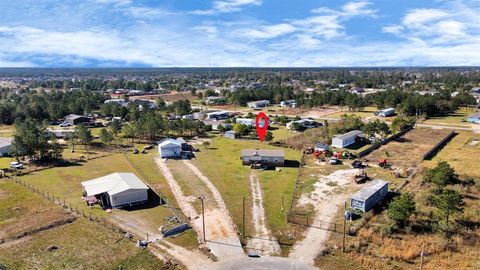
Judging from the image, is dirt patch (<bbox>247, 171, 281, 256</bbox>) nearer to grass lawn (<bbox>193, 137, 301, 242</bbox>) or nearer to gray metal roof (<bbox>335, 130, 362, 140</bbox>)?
grass lawn (<bbox>193, 137, 301, 242</bbox>)

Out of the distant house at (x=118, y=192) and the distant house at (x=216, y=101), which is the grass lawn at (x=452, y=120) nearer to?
the distant house at (x=216, y=101)

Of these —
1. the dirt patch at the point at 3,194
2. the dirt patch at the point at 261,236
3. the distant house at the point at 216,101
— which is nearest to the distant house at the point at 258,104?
the distant house at the point at 216,101

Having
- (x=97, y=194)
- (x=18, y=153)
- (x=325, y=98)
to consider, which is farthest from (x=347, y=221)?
(x=325, y=98)

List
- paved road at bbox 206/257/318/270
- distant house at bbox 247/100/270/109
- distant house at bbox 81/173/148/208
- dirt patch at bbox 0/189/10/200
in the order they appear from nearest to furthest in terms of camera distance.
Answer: paved road at bbox 206/257/318/270
distant house at bbox 81/173/148/208
dirt patch at bbox 0/189/10/200
distant house at bbox 247/100/270/109

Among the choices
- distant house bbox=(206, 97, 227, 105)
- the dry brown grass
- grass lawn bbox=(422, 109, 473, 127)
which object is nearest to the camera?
the dry brown grass

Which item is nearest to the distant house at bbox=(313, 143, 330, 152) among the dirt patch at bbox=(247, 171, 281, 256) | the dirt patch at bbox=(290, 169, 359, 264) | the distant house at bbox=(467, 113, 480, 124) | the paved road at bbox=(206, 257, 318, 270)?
the dirt patch at bbox=(290, 169, 359, 264)
